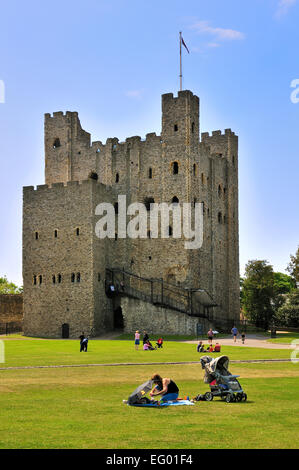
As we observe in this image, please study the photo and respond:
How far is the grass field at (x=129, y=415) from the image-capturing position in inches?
420

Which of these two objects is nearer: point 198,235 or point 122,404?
point 122,404

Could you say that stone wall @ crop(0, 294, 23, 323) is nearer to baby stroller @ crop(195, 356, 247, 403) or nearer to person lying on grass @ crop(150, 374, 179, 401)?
baby stroller @ crop(195, 356, 247, 403)

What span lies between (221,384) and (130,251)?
142ft

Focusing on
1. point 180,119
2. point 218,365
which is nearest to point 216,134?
point 180,119

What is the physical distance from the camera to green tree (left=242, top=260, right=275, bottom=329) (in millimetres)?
63859

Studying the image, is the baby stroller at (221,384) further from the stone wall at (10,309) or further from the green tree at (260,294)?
the stone wall at (10,309)

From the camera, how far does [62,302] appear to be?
5572cm

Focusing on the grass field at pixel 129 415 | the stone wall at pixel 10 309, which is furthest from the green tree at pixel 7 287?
the grass field at pixel 129 415

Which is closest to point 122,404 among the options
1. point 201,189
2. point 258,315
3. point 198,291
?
point 198,291

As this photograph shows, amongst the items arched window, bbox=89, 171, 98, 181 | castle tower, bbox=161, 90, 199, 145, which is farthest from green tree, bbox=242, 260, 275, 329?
arched window, bbox=89, 171, 98, 181

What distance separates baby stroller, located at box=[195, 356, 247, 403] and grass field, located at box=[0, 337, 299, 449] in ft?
0.97

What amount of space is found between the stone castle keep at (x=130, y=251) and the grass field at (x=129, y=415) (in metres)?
32.0
